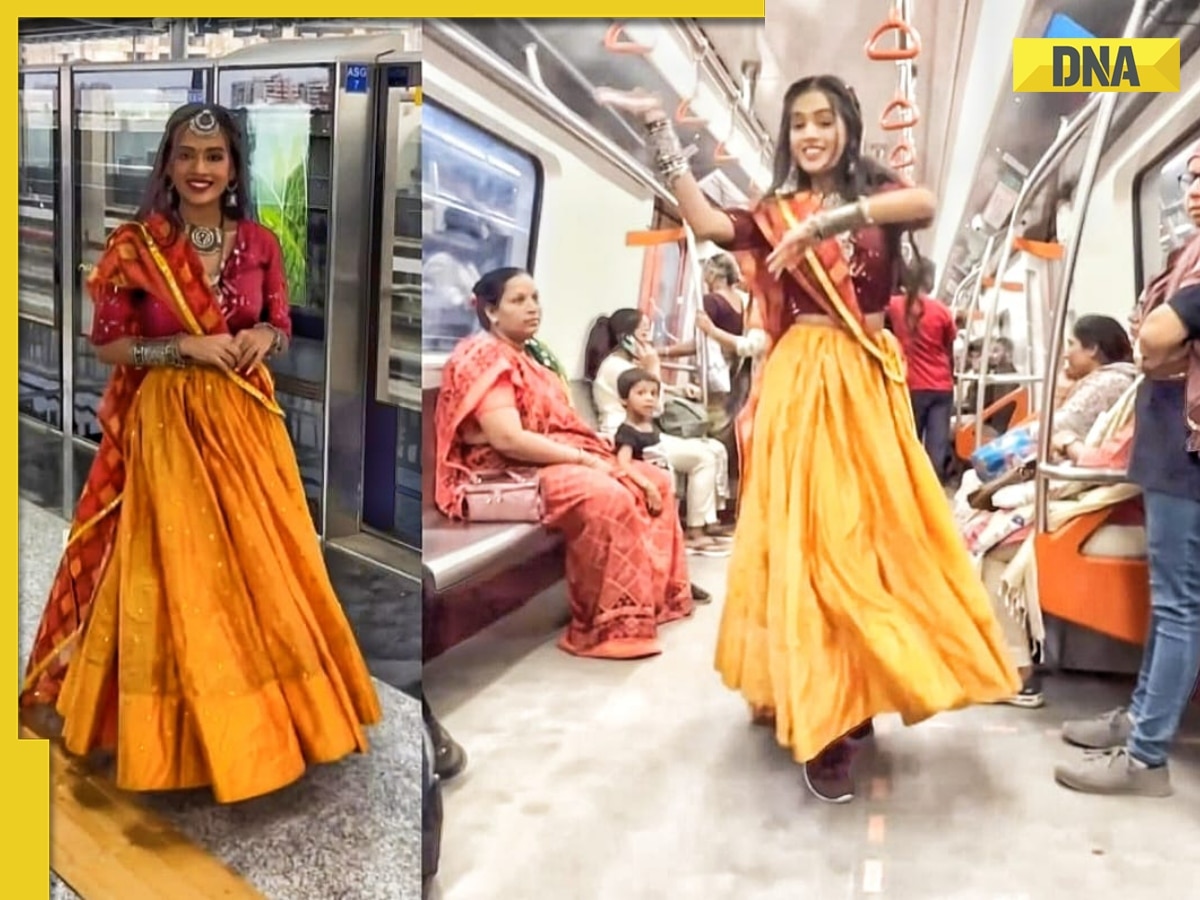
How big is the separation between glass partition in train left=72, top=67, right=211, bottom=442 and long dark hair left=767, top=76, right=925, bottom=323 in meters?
0.77

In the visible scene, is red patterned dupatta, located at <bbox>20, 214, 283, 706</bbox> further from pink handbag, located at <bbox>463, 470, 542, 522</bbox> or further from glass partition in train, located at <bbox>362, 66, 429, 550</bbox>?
pink handbag, located at <bbox>463, 470, 542, 522</bbox>

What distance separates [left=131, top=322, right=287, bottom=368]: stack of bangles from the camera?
158 centimetres

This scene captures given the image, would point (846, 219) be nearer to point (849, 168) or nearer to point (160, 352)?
point (849, 168)

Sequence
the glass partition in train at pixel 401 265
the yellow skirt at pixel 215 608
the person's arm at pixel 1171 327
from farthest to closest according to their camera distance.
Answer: the yellow skirt at pixel 215 608 < the glass partition in train at pixel 401 265 < the person's arm at pixel 1171 327

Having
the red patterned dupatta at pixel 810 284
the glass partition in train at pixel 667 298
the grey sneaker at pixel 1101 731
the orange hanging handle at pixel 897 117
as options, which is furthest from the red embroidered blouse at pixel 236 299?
the grey sneaker at pixel 1101 731

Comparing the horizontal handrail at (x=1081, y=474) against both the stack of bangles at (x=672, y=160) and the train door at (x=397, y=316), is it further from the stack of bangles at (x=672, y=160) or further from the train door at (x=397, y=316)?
the train door at (x=397, y=316)

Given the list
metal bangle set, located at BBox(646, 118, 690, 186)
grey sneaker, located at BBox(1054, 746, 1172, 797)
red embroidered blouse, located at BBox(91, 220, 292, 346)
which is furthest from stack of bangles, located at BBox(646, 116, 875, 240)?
grey sneaker, located at BBox(1054, 746, 1172, 797)

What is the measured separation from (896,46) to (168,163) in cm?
92

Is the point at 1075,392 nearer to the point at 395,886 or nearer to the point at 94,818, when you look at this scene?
the point at 395,886

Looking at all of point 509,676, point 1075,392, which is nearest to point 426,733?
point 509,676

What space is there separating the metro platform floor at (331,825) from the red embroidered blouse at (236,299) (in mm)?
530

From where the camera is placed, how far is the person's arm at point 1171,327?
133 centimetres

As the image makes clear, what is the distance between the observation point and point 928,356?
4.52 ft

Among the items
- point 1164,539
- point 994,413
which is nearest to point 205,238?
point 994,413
